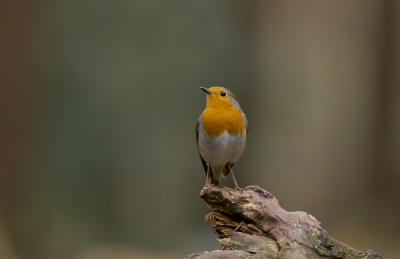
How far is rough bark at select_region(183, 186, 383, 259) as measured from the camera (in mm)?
1756

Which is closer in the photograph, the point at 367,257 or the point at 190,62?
the point at 367,257

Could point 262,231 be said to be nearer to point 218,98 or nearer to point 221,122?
point 221,122

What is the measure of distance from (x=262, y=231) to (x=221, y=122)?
88 centimetres

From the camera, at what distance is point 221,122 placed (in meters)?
2.59

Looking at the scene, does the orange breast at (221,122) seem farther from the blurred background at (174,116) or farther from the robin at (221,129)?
the blurred background at (174,116)

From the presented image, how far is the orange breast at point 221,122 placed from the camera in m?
2.59

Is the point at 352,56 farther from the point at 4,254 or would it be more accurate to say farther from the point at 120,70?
the point at 4,254

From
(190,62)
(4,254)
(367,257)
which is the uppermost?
(190,62)

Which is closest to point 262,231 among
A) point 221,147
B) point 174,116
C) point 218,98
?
point 221,147

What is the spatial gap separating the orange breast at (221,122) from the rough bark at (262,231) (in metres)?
0.62

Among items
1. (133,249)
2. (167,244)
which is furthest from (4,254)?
(167,244)

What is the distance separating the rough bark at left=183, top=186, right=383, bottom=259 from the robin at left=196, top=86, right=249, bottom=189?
597 mm

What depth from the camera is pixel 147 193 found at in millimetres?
4648

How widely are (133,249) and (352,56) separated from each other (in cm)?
331
